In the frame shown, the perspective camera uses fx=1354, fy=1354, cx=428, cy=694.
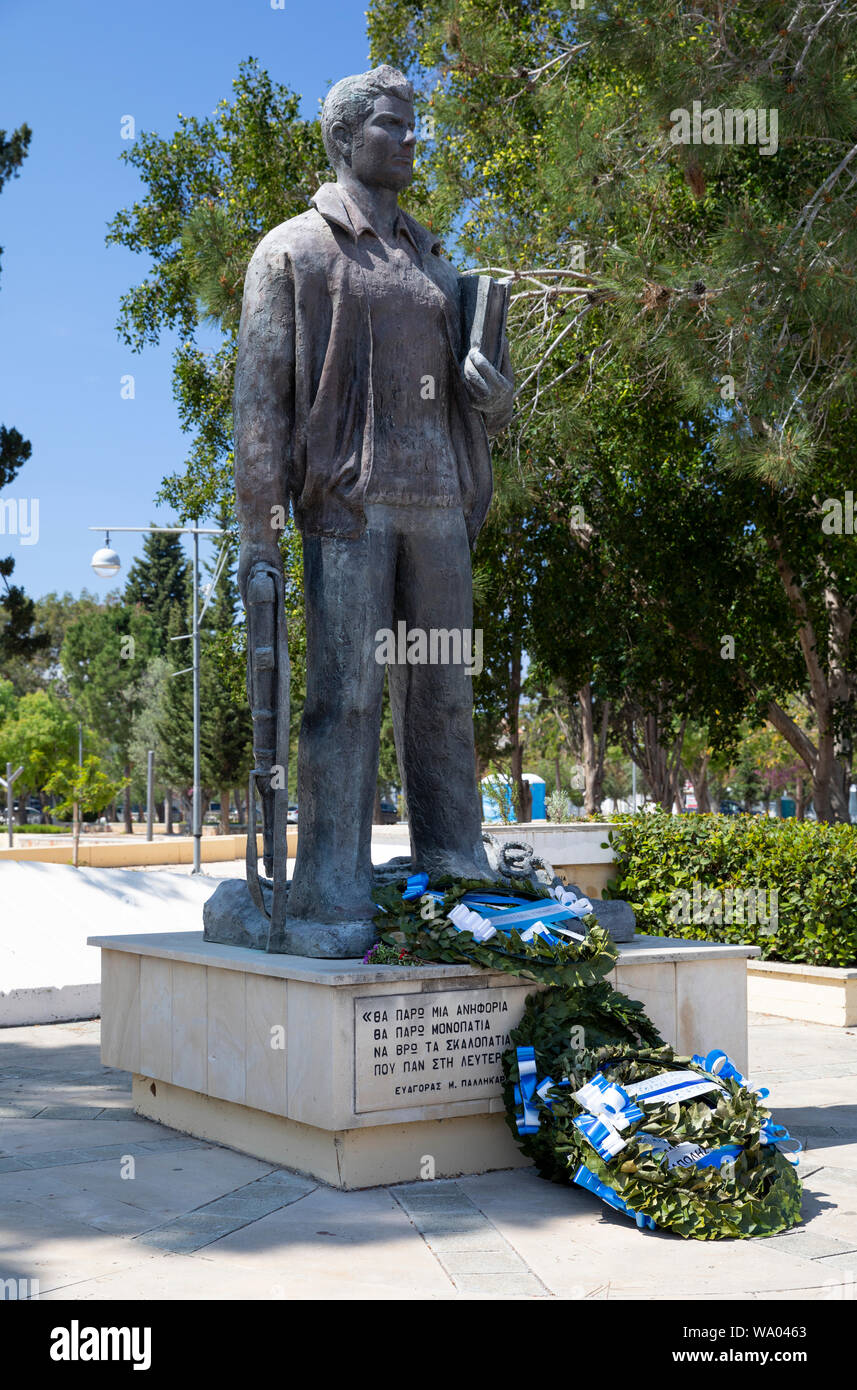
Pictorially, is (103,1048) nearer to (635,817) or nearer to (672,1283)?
(672,1283)

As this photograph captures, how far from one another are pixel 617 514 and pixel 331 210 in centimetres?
1025

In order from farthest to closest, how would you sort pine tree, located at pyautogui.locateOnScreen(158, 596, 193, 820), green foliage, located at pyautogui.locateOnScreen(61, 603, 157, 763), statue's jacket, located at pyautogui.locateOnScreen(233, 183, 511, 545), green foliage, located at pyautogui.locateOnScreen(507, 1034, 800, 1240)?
green foliage, located at pyautogui.locateOnScreen(61, 603, 157, 763), pine tree, located at pyautogui.locateOnScreen(158, 596, 193, 820), statue's jacket, located at pyautogui.locateOnScreen(233, 183, 511, 545), green foliage, located at pyautogui.locateOnScreen(507, 1034, 800, 1240)

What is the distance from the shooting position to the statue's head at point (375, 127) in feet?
17.9

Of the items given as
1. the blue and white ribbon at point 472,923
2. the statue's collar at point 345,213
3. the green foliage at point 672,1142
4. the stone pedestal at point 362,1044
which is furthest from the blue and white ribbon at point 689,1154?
the statue's collar at point 345,213

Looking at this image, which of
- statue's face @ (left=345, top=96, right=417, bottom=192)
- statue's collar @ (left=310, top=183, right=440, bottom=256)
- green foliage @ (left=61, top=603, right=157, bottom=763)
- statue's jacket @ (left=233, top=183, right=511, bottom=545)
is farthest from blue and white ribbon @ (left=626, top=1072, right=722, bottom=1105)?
green foliage @ (left=61, top=603, right=157, bottom=763)

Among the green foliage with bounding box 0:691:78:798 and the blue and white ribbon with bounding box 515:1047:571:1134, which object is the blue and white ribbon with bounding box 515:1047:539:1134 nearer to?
the blue and white ribbon with bounding box 515:1047:571:1134

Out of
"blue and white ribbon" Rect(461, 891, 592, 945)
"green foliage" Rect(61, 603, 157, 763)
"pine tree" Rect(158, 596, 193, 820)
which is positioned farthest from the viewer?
"green foliage" Rect(61, 603, 157, 763)

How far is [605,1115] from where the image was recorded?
4.42 meters

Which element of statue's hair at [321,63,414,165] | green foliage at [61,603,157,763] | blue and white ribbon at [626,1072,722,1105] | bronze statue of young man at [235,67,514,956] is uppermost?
green foliage at [61,603,157,763]

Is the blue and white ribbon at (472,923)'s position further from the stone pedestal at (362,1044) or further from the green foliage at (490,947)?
the stone pedestal at (362,1044)

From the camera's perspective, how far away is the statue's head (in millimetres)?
5457

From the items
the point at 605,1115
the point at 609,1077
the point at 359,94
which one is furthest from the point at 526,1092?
the point at 359,94

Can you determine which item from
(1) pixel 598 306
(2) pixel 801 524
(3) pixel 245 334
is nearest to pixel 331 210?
(3) pixel 245 334
